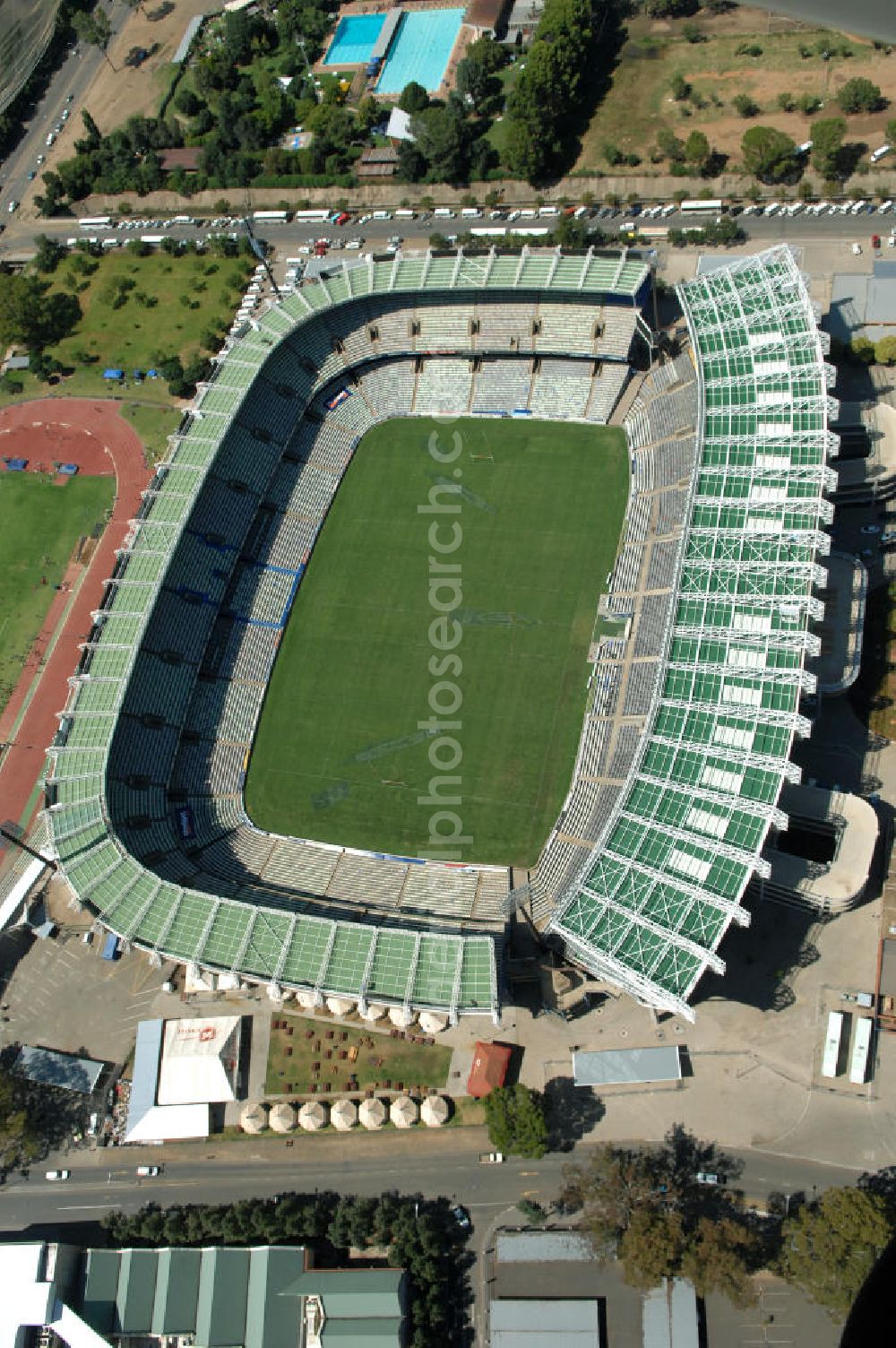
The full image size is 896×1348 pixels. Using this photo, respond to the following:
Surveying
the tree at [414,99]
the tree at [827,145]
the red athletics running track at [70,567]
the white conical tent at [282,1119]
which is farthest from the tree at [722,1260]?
the tree at [414,99]

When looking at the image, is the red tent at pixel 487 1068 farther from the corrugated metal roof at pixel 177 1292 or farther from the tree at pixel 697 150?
the tree at pixel 697 150

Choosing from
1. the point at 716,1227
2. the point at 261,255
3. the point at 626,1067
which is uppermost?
the point at 261,255

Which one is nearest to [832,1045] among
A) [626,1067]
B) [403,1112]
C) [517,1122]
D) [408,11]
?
[626,1067]

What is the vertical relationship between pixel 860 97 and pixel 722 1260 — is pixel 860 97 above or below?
above

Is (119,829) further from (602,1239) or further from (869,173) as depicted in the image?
(869,173)

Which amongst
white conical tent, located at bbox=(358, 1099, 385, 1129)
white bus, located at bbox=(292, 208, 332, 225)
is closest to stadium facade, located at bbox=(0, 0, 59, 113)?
white bus, located at bbox=(292, 208, 332, 225)

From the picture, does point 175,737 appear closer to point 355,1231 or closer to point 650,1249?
point 355,1231

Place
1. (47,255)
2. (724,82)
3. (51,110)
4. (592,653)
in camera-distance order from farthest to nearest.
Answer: (51,110)
(47,255)
(724,82)
(592,653)

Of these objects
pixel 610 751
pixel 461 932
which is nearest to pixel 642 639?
pixel 610 751
